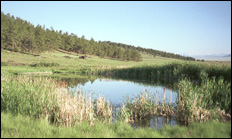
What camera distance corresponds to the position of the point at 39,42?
251 feet

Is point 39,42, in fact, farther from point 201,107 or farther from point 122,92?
point 201,107

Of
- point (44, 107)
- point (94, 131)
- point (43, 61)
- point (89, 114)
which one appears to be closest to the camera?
point (94, 131)

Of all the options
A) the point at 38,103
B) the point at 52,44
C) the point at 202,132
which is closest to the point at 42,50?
the point at 52,44

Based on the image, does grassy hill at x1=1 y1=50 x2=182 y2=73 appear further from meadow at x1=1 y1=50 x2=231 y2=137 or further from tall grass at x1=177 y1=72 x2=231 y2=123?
meadow at x1=1 y1=50 x2=231 y2=137

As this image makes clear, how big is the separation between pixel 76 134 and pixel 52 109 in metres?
3.26

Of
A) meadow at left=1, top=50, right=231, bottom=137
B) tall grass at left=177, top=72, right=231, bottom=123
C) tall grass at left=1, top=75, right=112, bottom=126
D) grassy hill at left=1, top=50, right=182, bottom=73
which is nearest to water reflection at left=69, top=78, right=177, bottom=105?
tall grass at left=177, top=72, right=231, bottom=123

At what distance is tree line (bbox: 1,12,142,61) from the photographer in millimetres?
64169

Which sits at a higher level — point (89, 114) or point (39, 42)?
point (39, 42)

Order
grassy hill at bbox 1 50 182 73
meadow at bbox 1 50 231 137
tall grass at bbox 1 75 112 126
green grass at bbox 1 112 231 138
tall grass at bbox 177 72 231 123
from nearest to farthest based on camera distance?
green grass at bbox 1 112 231 138
meadow at bbox 1 50 231 137
tall grass at bbox 1 75 112 126
tall grass at bbox 177 72 231 123
grassy hill at bbox 1 50 182 73

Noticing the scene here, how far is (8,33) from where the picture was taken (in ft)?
196

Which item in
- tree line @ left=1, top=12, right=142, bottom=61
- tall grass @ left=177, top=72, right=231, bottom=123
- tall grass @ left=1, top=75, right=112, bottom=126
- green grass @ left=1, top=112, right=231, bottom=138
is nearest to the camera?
green grass @ left=1, top=112, right=231, bottom=138

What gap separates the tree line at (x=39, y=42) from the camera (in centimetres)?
6417

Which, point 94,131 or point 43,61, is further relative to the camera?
point 43,61

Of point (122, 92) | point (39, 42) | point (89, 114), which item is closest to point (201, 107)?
point (89, 114)
